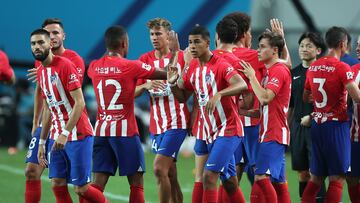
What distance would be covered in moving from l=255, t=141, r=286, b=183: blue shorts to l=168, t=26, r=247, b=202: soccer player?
1.18 ft

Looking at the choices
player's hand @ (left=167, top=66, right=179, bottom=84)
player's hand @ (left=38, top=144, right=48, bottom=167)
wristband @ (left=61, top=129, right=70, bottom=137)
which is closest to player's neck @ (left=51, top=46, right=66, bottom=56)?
player's hand @ (left=38, top=144, right=48, bottom=167)

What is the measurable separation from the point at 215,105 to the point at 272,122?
907 millimetres

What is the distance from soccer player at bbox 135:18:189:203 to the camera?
439 inches

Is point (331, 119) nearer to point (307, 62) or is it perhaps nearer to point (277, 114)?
point (277, 114)

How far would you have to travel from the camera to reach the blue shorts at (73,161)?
Answer: 1008 centimetres

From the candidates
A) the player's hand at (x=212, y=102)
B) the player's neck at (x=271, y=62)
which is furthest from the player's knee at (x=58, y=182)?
the player's neck at (x=271, y=62)

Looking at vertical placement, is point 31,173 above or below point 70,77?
below

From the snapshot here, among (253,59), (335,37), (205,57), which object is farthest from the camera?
(253,59)

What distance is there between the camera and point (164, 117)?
1148 cm

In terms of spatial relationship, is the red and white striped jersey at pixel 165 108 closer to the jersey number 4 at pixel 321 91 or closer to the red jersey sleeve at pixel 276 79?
the red jersey sleeve at pixel 276 79

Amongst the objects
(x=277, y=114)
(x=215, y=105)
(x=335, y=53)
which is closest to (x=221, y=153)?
(x=215, y=105)

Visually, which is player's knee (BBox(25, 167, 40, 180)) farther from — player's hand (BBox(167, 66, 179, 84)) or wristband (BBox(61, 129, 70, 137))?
player's hand (BBox(167, 66, 179, 84))

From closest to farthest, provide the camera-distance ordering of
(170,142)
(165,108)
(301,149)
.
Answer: (170,142) < (165,108) < (301,149)

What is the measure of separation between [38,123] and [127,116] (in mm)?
1296
